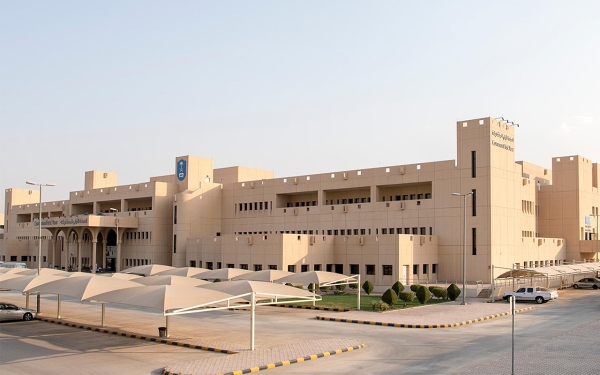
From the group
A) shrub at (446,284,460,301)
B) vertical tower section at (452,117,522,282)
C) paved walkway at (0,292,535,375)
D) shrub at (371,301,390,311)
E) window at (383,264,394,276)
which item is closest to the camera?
paved walkway at (0,292,535,375)

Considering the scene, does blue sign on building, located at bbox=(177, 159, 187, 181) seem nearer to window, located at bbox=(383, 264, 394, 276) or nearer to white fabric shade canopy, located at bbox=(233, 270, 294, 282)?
window, located at bbox=(383, 264, 394, 276)

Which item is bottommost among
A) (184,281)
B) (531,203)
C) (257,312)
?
(257,312)

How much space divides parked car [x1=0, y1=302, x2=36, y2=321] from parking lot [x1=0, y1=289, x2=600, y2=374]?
3.79 feet

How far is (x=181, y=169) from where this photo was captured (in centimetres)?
8031

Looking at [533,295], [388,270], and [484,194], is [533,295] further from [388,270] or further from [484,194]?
[484,194]

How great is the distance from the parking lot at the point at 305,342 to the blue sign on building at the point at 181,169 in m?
41.2

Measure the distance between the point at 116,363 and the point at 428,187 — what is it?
4782cm

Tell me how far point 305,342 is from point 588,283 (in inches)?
1702

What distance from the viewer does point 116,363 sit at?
22.3 m

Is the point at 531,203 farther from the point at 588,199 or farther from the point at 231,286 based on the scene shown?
the point at 231,286

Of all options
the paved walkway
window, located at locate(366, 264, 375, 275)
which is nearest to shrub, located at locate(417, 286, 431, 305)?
the paved walkway

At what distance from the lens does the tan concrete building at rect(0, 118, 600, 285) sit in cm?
5919

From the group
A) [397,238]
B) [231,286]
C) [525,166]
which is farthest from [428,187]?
[231,286]

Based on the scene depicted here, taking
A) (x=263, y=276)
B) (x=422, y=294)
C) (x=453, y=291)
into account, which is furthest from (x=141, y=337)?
(x=453, y=291)
